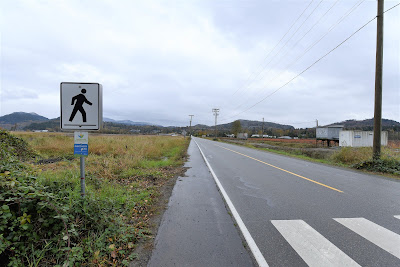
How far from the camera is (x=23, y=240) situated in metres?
2.71

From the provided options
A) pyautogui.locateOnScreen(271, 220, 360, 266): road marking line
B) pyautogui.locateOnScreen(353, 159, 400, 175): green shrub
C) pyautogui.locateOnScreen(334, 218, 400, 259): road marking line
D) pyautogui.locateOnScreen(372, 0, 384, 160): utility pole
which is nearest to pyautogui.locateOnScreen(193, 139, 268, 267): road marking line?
pyautogui.locateOnScreen(271, 220, 360, 266): road marking line

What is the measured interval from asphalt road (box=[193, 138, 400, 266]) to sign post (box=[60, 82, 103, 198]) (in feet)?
10.8

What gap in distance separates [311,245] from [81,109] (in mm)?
4321

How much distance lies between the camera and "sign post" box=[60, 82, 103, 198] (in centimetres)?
359

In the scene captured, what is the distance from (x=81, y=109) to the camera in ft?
12.1

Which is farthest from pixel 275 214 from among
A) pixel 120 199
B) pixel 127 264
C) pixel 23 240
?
pixel 23 240

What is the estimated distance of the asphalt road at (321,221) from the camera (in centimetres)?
296

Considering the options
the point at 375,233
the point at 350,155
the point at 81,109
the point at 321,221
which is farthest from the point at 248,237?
the point at 350,155

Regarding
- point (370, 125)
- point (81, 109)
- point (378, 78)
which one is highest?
point (378, 78)

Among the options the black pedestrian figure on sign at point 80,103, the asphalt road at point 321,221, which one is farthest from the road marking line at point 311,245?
the black pedestrian figure on sign at point 80,103

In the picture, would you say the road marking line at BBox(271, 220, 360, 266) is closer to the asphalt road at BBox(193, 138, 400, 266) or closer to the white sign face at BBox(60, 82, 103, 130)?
the asphalt road at BBox(193, 138, 400, 266)

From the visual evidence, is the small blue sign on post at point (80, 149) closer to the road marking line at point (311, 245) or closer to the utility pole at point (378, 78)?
the road marking line at point (311, 245)

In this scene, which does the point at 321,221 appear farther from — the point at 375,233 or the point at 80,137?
the point at 80,137

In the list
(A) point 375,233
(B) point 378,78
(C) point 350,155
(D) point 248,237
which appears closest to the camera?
(D) point 248,237
